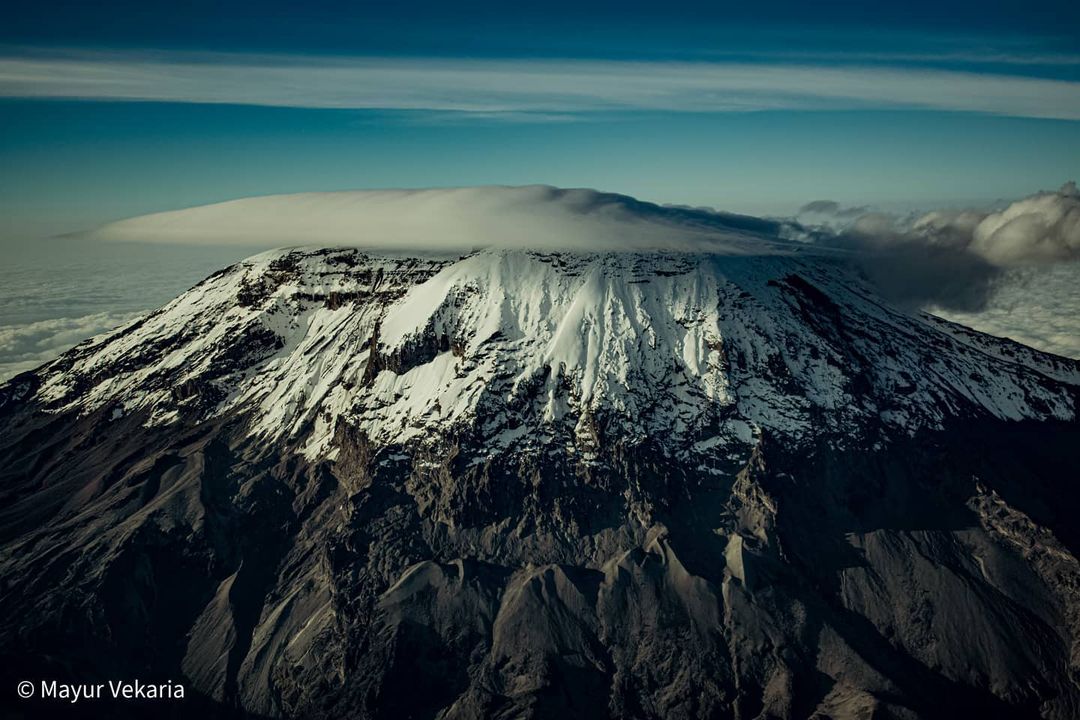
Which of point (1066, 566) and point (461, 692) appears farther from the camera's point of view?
point (1066, 566)

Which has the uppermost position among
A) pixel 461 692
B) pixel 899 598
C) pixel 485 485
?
pixel 485 485

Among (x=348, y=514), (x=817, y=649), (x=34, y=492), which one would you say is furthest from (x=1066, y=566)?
(x=34, y=492)

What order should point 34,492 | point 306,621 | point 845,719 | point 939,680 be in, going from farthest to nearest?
point 34,492
point 306,621
point 939,680
point 845,719

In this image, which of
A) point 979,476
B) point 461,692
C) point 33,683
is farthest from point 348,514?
point 979,476

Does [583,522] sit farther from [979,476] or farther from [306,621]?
[979,476]

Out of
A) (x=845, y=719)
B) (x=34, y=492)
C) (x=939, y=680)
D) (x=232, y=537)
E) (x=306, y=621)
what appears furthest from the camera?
(x=34, y=492)

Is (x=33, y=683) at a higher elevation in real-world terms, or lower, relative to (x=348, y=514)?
lower

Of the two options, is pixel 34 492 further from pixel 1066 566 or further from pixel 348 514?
pixel 1066 566
